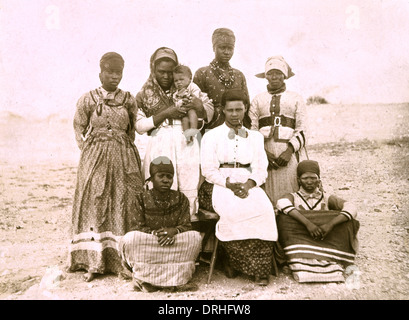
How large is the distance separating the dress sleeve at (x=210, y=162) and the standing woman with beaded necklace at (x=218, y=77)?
0.55m

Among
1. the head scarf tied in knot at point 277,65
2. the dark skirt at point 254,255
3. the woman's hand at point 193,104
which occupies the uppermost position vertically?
the head scarf tied in knot at point 277,65

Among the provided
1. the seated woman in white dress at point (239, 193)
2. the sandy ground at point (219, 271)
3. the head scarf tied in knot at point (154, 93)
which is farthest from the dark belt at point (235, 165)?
the sandy ground at point (219, 271)

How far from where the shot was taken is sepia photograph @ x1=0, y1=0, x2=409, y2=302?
12.3ft

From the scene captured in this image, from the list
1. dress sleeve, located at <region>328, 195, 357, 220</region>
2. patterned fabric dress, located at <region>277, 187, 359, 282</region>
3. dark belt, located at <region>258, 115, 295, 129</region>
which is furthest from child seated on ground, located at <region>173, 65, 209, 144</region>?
dress sleeve, located at <region>328, 195, 357, 220</region>

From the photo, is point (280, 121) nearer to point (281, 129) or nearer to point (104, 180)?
point (281, 129)

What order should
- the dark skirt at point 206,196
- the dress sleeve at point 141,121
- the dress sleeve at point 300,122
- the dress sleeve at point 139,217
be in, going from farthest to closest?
the dress sleeve at point 300,122
the dress sleeve at point 141,121
the dark skirt at point 206,196
the dress sleeve at point 139,217

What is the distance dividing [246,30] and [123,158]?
261 cm

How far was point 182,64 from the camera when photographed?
168 inches

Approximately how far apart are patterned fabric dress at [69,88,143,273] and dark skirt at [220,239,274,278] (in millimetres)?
1196

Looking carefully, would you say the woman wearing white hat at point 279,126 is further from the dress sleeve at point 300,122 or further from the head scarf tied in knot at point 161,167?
the head scarf tied in knot at point 161,167

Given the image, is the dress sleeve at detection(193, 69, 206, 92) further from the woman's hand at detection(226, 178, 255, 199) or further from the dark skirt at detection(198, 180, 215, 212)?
the woman's hand at detection(226, 178, 255, 199)

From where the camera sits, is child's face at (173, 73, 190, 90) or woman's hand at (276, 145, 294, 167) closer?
child's face at (173, 73, 190, 90)

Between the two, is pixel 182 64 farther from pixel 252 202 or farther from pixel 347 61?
pixel 347 61

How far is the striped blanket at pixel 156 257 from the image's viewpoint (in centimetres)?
360
